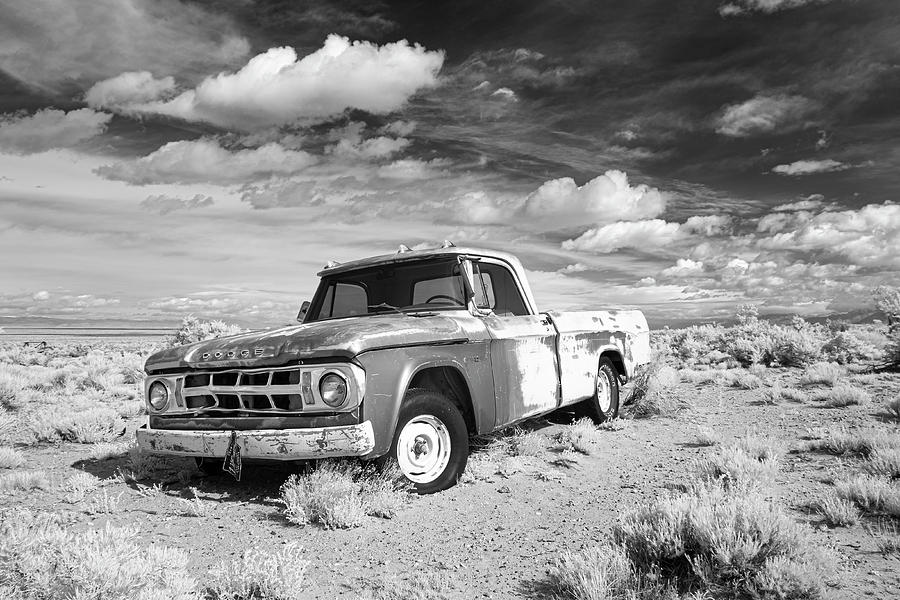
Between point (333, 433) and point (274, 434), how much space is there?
483mm

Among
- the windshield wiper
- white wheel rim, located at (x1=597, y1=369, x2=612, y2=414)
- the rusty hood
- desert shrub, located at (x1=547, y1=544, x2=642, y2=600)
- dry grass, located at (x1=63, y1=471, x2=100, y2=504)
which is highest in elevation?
the windshield wiper

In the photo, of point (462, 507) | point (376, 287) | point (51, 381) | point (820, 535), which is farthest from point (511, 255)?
point (51, 381)

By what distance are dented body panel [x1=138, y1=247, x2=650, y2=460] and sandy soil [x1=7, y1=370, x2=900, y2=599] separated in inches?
20.5

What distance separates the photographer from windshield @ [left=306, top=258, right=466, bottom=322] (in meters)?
6.01

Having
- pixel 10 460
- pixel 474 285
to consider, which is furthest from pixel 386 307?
pixel 10 460

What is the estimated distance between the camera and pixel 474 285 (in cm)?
608

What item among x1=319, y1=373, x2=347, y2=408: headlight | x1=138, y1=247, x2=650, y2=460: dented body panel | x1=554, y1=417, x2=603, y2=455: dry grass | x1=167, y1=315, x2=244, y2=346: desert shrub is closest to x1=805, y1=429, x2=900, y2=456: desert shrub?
x1=554, y1=417, x2=603, y2=455: dry grass

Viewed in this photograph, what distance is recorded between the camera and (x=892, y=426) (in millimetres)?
7629

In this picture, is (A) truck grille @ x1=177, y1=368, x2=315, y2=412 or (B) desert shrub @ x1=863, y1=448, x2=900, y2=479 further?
(B) desert shrub @ x1=863, y1=448, x2=900, y2=479

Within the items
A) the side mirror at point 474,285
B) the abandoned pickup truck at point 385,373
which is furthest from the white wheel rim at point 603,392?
the side mirror at point 474,285

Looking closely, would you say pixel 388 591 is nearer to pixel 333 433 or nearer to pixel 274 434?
pixel 333 433

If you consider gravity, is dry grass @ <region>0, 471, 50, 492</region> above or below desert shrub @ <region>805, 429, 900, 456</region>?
above

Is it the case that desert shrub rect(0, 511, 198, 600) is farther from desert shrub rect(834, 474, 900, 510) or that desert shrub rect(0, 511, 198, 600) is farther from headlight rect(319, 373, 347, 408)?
desert shrub rect(834, 474, 900, 510)

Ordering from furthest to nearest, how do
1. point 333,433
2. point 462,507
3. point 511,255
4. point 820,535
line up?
point 511,255 → point 462,507 → point 333,433 → point 820,535
